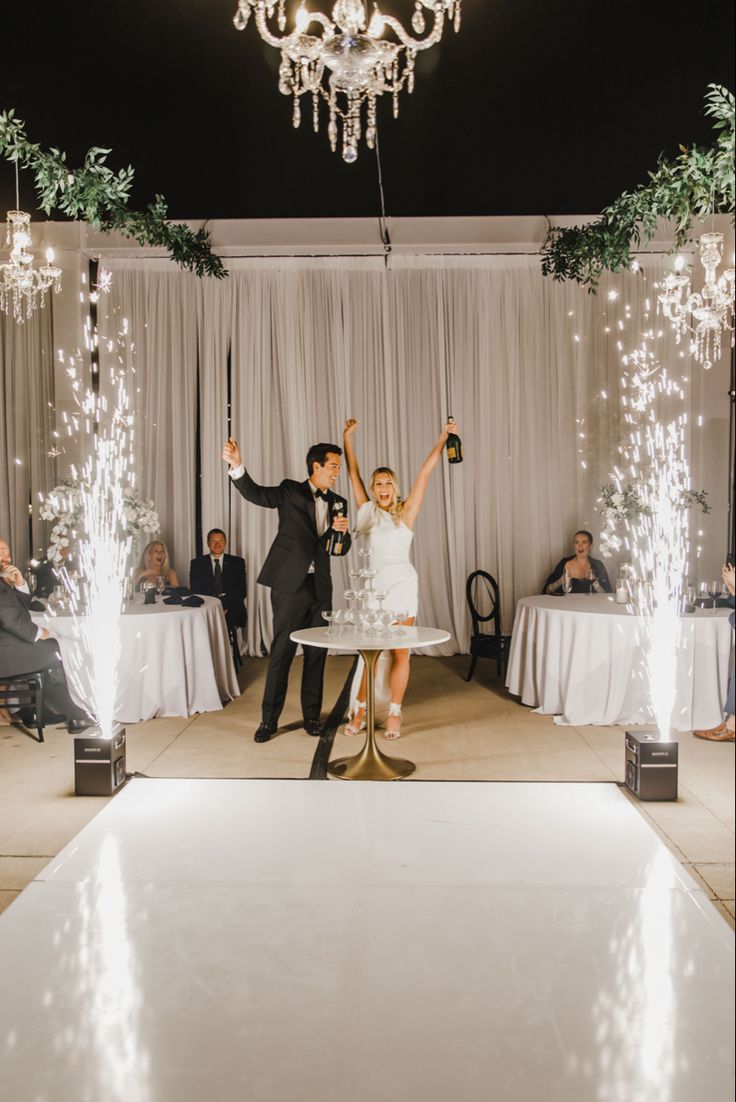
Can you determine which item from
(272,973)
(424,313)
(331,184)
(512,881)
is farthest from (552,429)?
(272,973)

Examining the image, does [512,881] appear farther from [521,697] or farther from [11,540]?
[11,540]

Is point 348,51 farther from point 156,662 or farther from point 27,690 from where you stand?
point 27,690

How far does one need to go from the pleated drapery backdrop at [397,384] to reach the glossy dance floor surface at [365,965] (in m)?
4.95

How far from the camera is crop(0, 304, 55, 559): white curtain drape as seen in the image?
8.32m

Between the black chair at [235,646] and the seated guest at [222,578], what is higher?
the seated guest at [222,578]

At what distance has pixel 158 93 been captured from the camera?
533cm

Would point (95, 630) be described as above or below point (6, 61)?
below

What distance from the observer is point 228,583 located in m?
7.51

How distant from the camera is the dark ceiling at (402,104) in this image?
4.50m

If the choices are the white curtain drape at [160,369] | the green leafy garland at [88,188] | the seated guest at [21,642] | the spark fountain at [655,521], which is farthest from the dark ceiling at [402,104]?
the seated guest at [21,642]

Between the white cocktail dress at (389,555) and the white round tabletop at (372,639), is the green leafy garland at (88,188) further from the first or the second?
the white round tabletop at (372,639)

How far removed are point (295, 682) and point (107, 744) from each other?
9.77 feet

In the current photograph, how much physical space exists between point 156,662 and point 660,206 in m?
3.99

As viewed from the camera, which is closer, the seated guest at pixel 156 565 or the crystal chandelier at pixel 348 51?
the crystal chandelier at pixel 348 51
